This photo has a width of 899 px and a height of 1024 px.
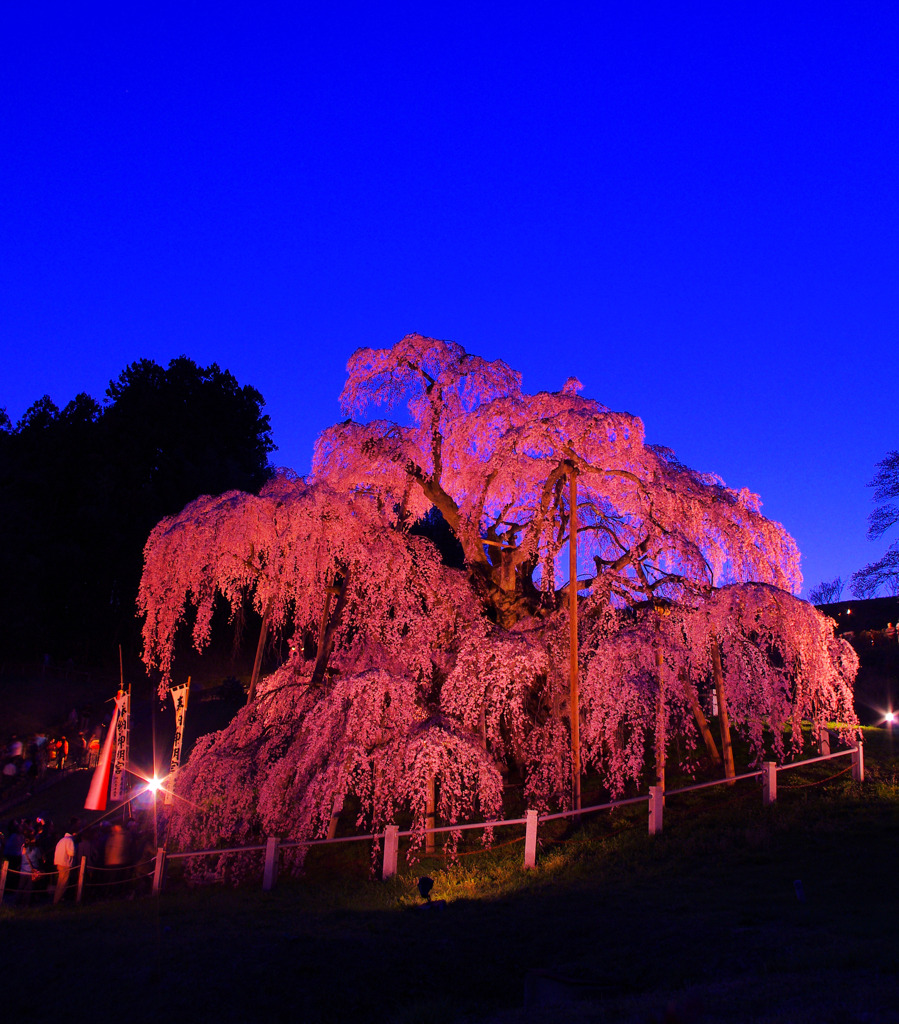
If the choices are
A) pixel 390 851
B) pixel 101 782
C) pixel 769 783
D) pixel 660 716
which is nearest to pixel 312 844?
pixel 390 851

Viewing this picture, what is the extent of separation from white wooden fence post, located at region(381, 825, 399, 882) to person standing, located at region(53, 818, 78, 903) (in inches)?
203

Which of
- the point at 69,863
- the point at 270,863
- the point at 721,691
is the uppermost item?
the point at 721,691

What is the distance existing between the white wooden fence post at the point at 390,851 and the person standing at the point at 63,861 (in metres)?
5.16

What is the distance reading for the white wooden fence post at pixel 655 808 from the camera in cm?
1399

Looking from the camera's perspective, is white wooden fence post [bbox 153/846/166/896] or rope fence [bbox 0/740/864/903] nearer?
rope fence [bbox 0/740/864/903]

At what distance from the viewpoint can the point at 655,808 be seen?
14.1m

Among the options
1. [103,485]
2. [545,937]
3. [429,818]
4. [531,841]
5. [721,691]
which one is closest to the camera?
[545,937]

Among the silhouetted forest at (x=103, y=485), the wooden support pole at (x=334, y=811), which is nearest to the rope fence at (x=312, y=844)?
the wooden support pole at (x=334, y=811)

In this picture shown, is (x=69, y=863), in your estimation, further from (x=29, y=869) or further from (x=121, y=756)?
(x=121, y=756)

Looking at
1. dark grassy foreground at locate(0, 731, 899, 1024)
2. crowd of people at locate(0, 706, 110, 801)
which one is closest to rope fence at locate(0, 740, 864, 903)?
dark grassy foreground at locate(0, 731, 899, 1024)

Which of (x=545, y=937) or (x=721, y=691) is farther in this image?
(x=721, y=691)

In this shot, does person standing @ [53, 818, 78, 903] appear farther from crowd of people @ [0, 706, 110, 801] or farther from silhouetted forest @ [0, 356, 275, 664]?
silhouetted forest @ [0, 356, 275, 664]

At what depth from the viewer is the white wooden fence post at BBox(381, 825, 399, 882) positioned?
13.8m

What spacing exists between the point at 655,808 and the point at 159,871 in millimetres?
8471
